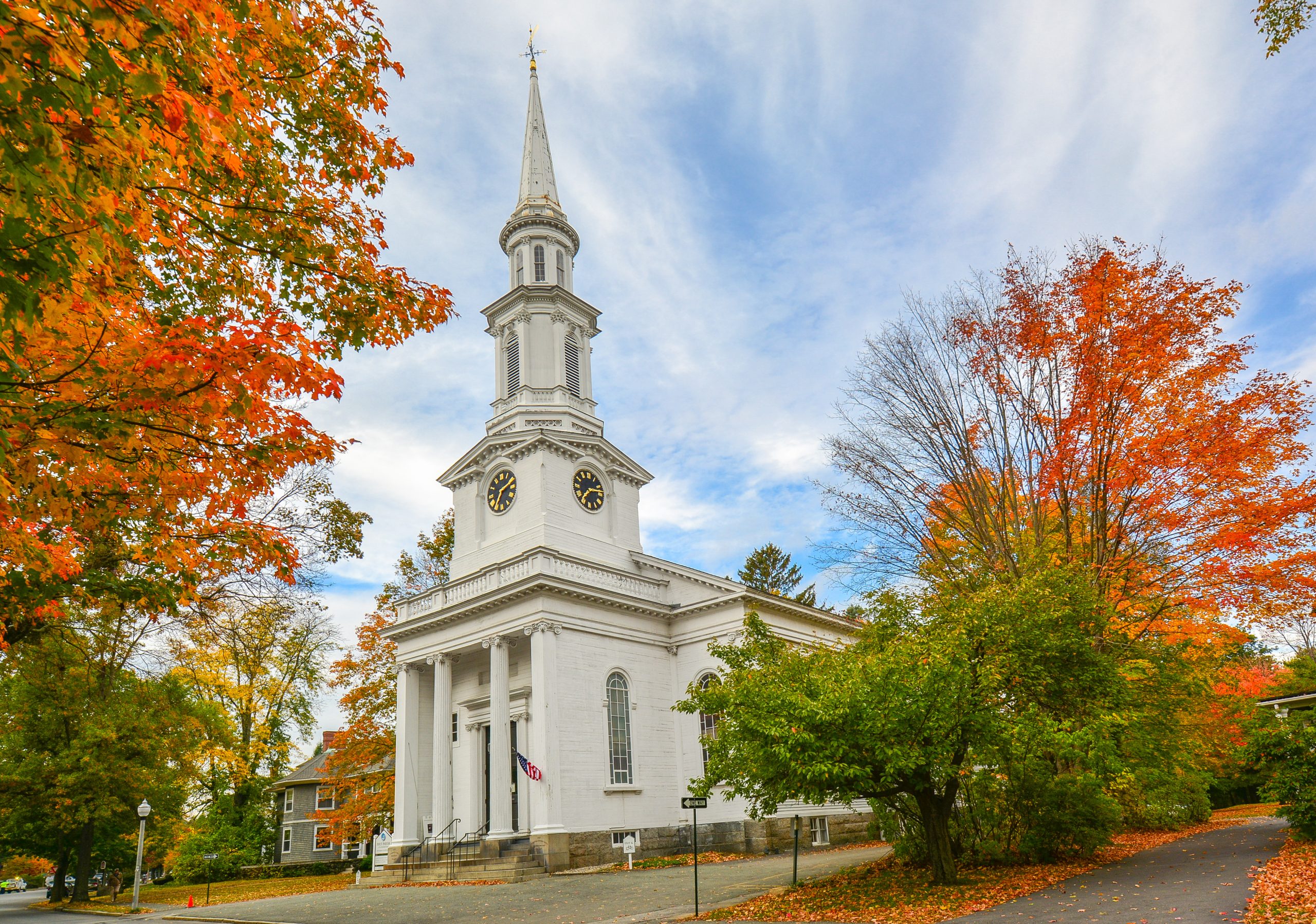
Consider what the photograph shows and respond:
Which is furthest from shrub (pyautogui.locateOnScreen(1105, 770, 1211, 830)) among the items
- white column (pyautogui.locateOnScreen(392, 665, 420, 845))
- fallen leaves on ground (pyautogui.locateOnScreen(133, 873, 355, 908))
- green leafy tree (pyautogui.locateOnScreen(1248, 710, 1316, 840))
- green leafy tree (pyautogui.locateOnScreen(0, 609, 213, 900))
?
green leafy tree (pyautogui.locateOnScreen(0, 609, 213, 900))

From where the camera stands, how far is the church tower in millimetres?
28844

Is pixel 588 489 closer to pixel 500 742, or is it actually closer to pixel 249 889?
pixel 500 742

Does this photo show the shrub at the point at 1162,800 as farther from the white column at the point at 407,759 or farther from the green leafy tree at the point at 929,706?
the white column at the point at 407,759

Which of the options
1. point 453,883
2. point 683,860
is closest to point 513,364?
point 453,883

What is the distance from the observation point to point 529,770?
76.9ft

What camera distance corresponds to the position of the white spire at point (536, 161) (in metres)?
34.9

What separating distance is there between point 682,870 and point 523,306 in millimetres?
20731

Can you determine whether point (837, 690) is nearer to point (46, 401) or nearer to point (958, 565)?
point (958, 565)

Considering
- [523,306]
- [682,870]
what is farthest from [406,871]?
[523,306]

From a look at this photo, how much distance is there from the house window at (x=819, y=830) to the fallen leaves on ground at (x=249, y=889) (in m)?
14.5

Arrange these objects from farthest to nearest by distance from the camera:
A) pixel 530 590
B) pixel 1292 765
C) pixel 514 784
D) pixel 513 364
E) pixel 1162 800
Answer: pixel 513 364
pixel 514 784
pixel 530 590
pixel 1162 800
pixel 1292 765

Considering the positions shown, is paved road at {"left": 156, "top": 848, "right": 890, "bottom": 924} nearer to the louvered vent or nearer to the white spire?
the louvered vent

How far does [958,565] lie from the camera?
65.4ft

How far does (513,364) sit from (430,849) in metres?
17.4
